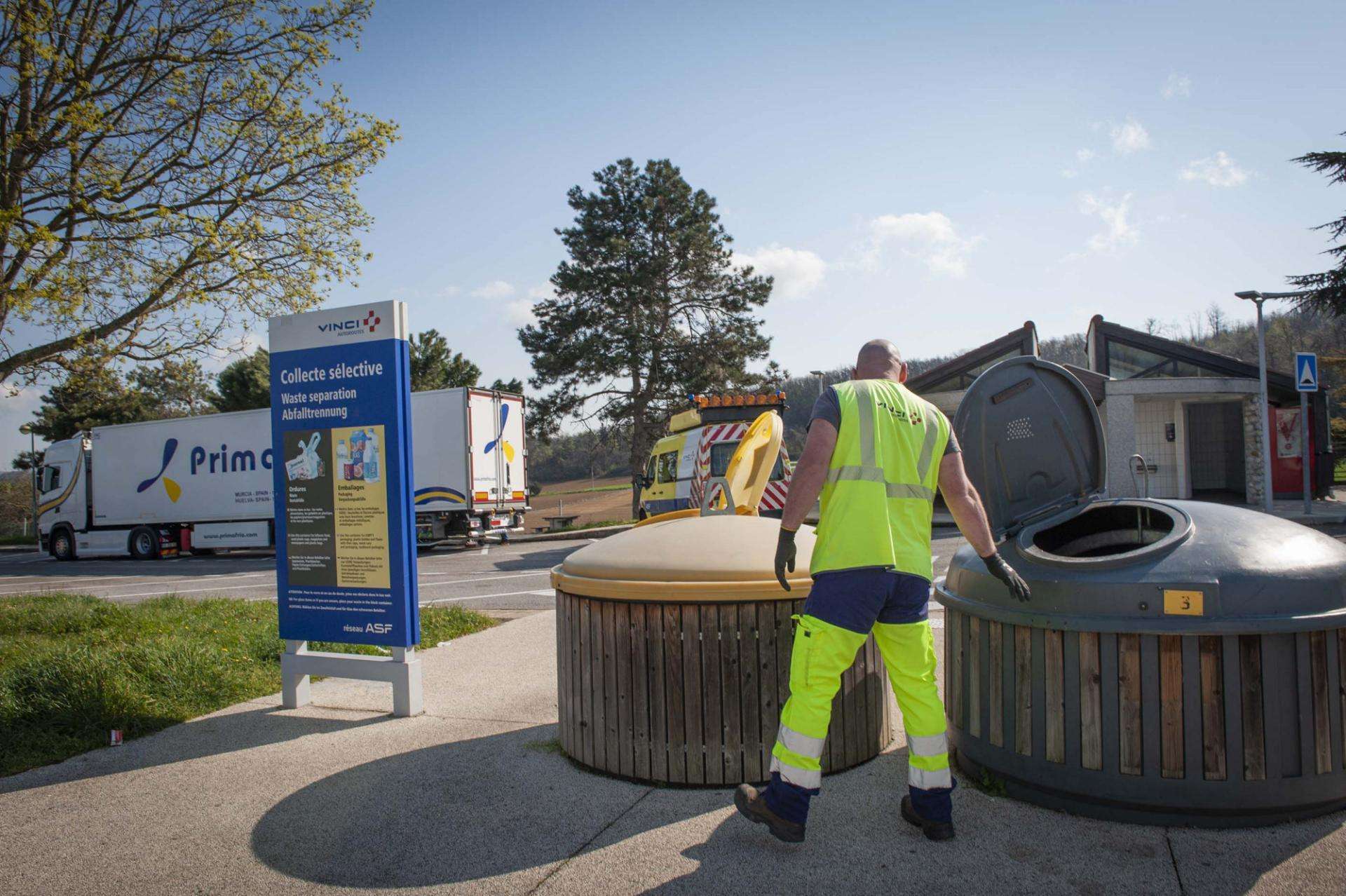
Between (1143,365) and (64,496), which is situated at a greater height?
(1143,365)

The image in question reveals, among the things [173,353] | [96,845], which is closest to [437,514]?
[173,353]

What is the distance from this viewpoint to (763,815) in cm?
315

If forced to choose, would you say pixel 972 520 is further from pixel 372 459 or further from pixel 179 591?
pixel 179 591

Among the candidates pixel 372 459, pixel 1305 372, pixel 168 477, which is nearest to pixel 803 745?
pixel 372 459

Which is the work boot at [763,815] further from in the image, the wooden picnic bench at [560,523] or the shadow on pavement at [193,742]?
the wooden picnic bench at [560,523]

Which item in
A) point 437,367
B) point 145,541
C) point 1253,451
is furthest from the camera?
point 437,367

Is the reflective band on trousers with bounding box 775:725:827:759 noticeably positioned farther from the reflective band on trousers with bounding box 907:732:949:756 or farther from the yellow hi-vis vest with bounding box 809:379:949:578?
the yellow hi-vis vest with bounding box 809:379:949:578

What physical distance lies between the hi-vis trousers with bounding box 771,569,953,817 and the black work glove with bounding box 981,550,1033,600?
0.32m

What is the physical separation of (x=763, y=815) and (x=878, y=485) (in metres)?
1.30

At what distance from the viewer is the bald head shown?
354 centimetres

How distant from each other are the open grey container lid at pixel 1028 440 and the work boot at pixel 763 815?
1.74m

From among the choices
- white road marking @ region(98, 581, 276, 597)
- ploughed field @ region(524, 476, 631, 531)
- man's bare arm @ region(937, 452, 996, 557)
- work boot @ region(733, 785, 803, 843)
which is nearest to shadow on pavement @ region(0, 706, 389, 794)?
work boot @ region(733, 785, 803, 843)

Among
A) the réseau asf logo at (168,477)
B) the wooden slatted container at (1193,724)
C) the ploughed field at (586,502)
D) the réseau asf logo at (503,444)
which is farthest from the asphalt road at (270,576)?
the ploughed field at (586,502)

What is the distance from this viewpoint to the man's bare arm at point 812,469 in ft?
10.6
